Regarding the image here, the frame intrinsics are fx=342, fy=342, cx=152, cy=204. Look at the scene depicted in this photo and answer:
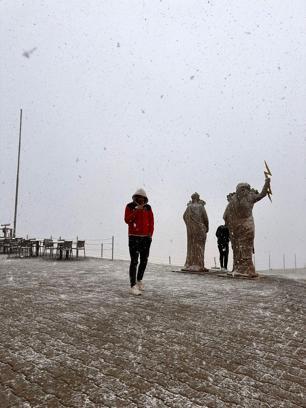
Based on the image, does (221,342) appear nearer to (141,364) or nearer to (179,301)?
(141,364)

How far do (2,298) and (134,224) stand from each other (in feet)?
8.78

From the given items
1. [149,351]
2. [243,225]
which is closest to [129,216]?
[149,351]

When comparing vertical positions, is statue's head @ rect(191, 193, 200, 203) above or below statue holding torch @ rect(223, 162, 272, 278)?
above

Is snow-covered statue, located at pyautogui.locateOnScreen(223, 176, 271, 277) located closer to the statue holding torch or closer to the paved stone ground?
the statue holding torch

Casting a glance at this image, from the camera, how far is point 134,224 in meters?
6.42

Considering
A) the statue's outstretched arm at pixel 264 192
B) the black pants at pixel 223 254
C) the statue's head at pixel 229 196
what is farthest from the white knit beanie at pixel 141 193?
the black pants at pixel 223 254

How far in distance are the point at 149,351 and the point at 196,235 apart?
28.7ft

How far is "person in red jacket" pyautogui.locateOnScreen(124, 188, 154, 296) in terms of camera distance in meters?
6.41

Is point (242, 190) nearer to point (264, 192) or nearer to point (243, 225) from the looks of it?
point (264, 192)

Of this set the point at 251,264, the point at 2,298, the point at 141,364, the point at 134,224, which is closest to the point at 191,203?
the point at 251,264

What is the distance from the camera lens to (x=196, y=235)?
12188 millimetres

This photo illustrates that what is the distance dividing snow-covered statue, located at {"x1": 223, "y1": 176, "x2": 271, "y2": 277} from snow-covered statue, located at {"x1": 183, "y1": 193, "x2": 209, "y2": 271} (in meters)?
1.49

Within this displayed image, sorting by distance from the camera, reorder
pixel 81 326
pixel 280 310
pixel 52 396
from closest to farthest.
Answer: pixel 52 396, pixel 81 326, pixel 280 310

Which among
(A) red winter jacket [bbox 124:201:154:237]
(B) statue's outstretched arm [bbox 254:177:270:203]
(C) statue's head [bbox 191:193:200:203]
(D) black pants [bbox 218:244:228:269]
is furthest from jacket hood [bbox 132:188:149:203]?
(D) black pants [bbox 218:244:228:269]
